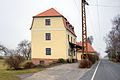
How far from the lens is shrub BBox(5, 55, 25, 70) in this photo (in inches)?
758

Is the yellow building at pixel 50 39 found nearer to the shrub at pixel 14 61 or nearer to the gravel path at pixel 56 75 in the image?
the shrub at pixel 14 61

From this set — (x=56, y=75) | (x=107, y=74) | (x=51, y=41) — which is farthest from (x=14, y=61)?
(x=51, y=41)

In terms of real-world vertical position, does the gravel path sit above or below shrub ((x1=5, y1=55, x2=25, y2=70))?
below

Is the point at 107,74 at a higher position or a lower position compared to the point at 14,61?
lower

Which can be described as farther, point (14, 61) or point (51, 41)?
point (51, 41)

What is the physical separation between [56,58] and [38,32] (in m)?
6.30

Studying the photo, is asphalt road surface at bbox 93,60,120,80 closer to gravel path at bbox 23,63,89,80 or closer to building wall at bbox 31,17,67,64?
gravel path at bbox 23,63,89,80

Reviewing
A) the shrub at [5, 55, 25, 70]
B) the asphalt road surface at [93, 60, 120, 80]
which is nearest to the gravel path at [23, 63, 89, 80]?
the asphalt road surface at [93, 60, 120, 80]

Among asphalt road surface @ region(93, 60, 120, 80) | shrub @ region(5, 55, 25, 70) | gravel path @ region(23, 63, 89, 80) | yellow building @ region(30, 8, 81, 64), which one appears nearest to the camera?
asphalt road surface @ region(93, 60, 120, 80)

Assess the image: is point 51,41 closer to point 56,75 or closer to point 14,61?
point 14,61

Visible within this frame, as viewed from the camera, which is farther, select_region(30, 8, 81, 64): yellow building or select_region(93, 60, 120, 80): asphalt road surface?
select_region(30, 8, 81, 64): yellow building

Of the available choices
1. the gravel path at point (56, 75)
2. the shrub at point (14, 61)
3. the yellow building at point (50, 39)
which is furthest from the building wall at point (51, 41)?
the gravel path at point (56, 75)

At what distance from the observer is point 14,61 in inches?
763

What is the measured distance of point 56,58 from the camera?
110ft
